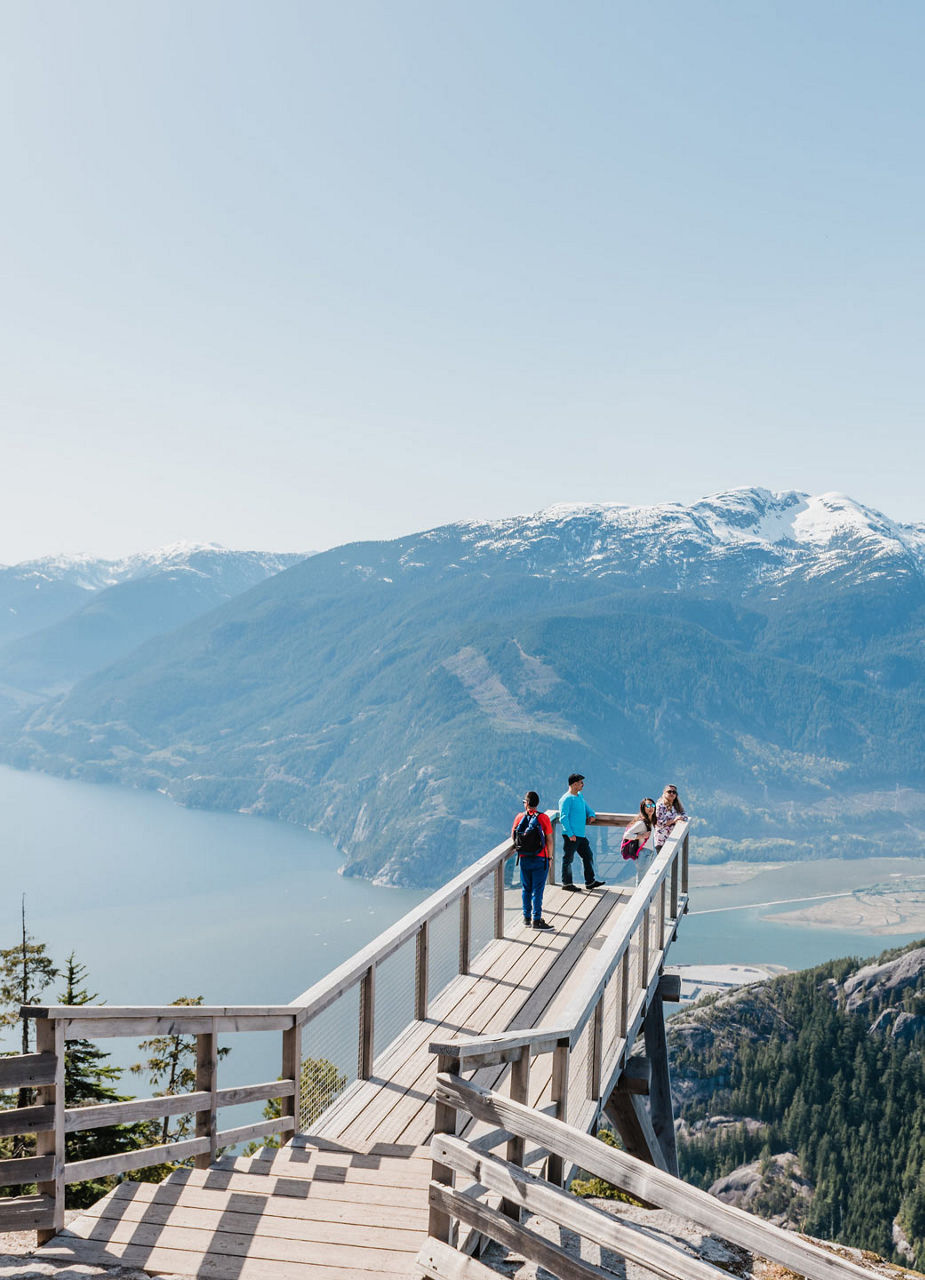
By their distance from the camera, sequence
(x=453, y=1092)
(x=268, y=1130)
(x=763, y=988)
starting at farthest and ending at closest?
(x=763, y=988) < (x=268, y=1130) < (x=453, y=1092)

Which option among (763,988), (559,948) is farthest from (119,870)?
(559,948)

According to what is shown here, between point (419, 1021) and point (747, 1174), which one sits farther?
point (747, 1174)

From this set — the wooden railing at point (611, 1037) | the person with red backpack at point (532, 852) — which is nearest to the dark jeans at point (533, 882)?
the person with red backpack at point (532, 852)

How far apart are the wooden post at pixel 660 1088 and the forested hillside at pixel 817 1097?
94.4 meters

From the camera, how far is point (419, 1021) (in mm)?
7125

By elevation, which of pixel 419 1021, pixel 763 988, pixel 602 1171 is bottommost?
pixel 763 988

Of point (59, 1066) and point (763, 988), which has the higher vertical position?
point (59, 1066)

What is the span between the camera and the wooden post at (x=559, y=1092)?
4387 mm

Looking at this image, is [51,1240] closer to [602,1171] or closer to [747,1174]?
[602,1171]

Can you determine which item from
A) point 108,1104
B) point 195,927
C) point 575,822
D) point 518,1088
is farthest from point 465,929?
point 195,927

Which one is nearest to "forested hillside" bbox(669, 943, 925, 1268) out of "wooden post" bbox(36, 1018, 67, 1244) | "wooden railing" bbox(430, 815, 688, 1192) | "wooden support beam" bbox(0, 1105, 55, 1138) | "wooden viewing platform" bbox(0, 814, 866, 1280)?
"wooden railing" bbox(430, 815, 688, 1192)

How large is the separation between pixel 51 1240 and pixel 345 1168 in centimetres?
133

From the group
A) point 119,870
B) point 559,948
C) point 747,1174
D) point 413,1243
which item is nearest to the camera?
point 413,1243

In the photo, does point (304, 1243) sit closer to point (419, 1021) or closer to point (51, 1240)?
point (51, 1240)
